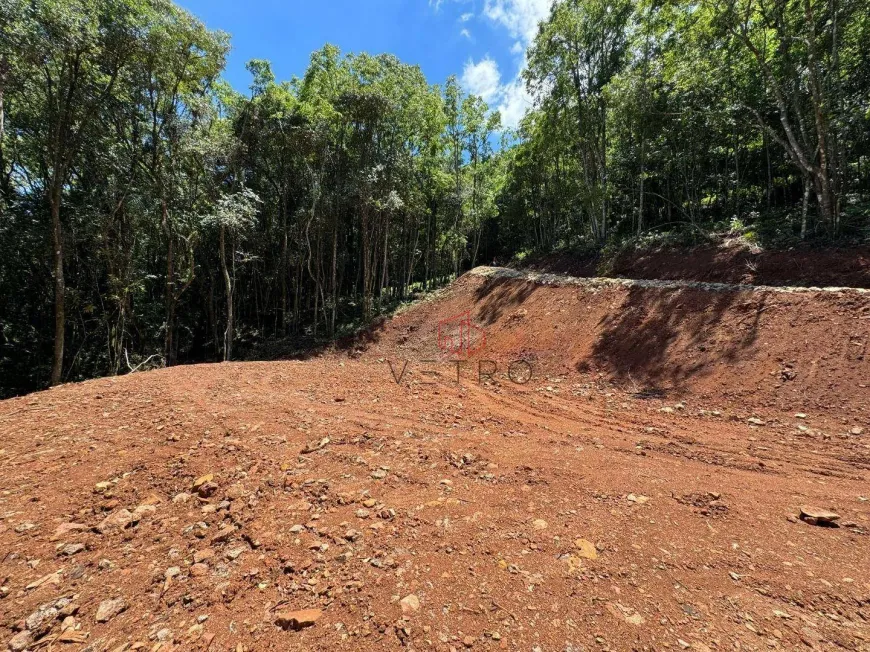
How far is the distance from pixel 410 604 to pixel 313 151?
14175mm

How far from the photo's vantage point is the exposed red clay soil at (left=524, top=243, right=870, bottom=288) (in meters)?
7.04

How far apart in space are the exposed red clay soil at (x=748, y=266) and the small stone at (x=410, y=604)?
9.87 metres

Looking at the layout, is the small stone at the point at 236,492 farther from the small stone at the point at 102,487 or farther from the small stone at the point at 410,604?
the small stone at the point at 410,604

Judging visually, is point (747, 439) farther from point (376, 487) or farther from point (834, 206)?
point (834, 206)

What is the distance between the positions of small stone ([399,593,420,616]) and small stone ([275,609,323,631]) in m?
0.42

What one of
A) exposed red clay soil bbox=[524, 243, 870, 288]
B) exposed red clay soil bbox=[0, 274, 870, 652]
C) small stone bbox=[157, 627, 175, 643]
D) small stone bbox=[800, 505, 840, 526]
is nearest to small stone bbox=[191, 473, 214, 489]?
exposed red clay soil bbox=[0, 274, 870, 652]

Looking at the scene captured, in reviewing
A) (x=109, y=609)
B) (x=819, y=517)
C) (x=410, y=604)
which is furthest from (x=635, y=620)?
(x=109, y=609)

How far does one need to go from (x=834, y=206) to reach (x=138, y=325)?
66.7 feet

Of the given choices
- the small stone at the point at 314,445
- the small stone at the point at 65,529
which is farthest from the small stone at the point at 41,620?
the small stone at the point at 314,445

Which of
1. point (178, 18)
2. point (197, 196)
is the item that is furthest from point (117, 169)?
point (178, 18)

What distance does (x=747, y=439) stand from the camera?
13.9 ft

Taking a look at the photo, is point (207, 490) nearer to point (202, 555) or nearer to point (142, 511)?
point (142, 511)

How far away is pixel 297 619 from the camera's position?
167 cm

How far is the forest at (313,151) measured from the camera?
780cm
